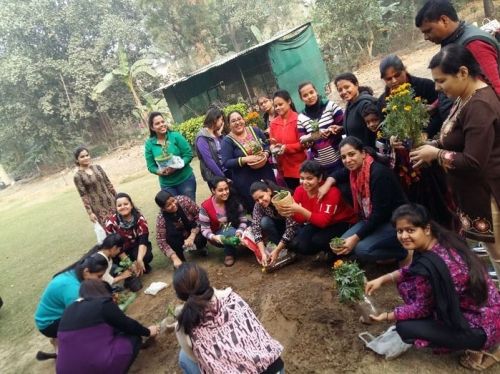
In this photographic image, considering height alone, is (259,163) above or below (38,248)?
above

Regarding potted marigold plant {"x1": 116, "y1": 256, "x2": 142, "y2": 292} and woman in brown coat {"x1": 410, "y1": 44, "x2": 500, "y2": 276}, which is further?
potted marigold plant {"x1": 116, "y1": 256, "x2": 142, "y2": 292}

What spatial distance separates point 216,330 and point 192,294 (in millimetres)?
252

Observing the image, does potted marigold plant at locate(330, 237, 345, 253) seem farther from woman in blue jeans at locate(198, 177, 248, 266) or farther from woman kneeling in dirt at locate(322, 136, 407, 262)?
woman in blue jeans at locate(198, 177, 248, 266)

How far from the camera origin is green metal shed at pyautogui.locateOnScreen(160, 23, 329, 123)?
488 inches

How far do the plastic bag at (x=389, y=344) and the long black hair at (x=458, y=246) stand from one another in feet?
1.96

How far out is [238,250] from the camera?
480cm

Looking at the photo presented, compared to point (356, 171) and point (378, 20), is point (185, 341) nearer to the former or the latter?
point (356, 171)

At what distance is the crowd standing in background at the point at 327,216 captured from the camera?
209 centimetres

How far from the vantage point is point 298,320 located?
3127 mm

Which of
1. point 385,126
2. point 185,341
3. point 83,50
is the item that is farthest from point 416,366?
point 83,50

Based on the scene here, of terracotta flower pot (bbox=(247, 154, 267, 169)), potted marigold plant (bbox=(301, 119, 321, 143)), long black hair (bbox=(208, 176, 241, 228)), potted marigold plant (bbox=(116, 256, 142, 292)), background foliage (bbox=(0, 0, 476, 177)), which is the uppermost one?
background foliage (bbox=(0, 0, 476, 177))

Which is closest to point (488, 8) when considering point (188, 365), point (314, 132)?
point (314, 132)

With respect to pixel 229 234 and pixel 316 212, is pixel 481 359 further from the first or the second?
pixel 229 234

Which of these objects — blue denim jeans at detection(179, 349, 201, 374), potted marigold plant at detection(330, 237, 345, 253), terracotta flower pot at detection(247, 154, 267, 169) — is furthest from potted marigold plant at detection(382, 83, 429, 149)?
blue denim jeans at detection(179, 349, 201, 374)
